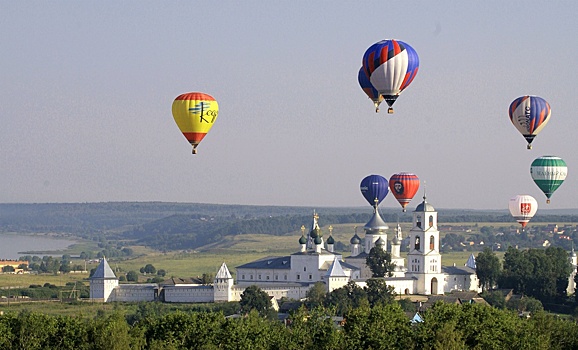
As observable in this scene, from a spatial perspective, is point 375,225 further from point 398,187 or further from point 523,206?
point 523,206

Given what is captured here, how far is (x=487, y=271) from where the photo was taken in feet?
331

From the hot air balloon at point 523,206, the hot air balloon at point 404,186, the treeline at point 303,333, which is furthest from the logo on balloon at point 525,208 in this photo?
the treeline at point 303,333

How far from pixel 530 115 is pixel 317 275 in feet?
100

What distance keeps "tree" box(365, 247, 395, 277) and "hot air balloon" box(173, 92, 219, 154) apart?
115 feet

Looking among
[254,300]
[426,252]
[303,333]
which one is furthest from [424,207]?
[303,333]

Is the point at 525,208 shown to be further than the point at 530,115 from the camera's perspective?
Yes

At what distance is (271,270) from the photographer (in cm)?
10150

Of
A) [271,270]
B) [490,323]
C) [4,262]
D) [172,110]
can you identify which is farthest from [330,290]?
[4,262]

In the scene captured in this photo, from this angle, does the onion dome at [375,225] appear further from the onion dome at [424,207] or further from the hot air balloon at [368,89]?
the hot air balloon at [368,89]

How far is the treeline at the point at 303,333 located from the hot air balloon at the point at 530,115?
16.8m

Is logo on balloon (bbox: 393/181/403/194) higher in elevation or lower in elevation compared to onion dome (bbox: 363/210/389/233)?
higher

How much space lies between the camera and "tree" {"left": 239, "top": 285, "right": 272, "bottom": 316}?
86.4m

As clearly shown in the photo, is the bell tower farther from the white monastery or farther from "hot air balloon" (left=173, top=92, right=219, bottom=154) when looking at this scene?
"hot air balloon" (left=173, top=92, right=219, bottom=154)

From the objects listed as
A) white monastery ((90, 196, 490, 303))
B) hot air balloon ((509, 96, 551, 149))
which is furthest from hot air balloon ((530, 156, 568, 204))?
white monastery ((90, 196, 490, 303))
